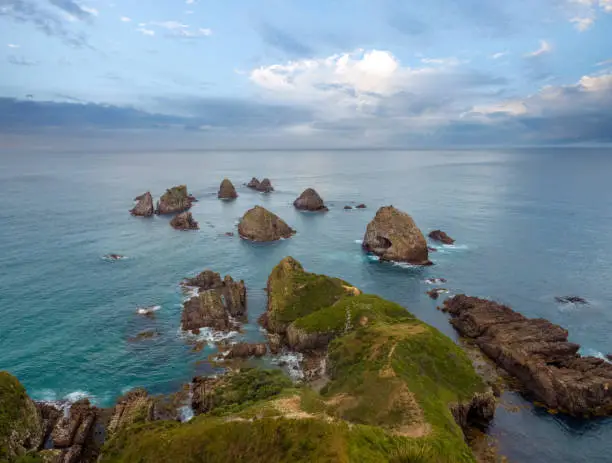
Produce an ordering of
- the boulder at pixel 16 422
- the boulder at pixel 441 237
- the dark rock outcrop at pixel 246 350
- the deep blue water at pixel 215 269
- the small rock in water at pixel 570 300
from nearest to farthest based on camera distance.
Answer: the boulder at pixel 16 422 < the deep blue water at pixel 215 269 < the dark rock outcrop at pixel 246 350 < the small rock in water at pixel 570 300 < the boulder at pixel 441 237

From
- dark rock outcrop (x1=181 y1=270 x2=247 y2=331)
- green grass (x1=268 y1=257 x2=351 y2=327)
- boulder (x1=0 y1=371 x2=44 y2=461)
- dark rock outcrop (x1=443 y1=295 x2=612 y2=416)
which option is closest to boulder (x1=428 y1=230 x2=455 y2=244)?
dark rock outcrop (x1=443 y1=295 x2=612 y2=416)

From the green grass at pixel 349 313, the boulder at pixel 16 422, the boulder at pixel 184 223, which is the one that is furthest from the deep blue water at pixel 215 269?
the green grass at pixel 349 313

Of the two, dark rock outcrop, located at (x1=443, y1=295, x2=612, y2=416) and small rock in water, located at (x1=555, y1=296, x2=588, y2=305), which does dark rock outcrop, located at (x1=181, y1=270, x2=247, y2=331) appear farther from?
small rock in water, located at (x1=555, y1=296, x2=588, y2=305)

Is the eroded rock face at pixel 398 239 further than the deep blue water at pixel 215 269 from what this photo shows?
Yes

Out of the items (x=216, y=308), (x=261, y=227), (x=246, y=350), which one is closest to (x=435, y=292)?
(x=246, y=350)

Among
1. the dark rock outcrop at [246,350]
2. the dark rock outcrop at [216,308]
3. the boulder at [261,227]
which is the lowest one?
the dark rock outcrop at [246,350]

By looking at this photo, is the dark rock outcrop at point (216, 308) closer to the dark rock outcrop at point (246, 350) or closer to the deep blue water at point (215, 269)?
the deep blue water at point (215, 269)

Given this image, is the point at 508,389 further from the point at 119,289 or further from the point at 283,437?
the point at 119,289
